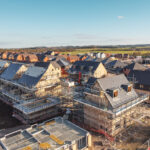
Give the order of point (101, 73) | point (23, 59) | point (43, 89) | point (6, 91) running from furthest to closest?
1. point (23, 59)
2. point (101, 73)
3. point (6, 91)
4. point (43, 89)

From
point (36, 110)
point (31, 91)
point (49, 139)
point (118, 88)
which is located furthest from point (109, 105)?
point (31, 91)

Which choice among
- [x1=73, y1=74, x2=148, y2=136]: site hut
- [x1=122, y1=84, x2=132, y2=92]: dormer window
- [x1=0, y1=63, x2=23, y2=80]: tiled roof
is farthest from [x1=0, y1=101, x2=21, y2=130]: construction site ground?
[x1=122, y1=84, x2=132, y2=92]: dormer window

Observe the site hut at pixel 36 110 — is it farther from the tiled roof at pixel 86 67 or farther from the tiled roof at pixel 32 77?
the tiled roof at pixel 86 67

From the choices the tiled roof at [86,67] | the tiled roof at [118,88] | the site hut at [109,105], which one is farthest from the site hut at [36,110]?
the tiled roof at [86,67]

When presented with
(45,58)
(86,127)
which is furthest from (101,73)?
(45,58)

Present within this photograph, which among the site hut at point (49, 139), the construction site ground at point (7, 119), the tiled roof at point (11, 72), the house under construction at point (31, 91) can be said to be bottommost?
the construction site ground at point (7, 119)

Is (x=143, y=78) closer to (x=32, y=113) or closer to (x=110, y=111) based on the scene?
(x=110, y=111)
